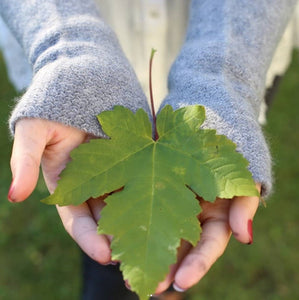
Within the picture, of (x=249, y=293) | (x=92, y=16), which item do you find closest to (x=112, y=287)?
(x=249, y=293)

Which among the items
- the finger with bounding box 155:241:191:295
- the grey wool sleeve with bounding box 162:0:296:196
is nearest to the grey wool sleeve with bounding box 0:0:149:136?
the grey wool sleeve with bounding box 162:0:296:196

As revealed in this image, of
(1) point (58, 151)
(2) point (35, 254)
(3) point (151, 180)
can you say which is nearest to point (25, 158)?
(1) point (58, 151)

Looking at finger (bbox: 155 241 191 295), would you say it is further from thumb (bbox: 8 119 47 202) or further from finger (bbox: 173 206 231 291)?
thumb (bbox: 8 119 47 202)

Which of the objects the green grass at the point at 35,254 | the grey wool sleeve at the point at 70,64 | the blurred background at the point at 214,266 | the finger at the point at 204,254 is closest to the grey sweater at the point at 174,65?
the grey wool sleeve at the point at 70,64

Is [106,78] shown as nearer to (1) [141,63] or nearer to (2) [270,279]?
(1) [141,63]

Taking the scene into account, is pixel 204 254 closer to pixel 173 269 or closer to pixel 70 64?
pixel 173 269
